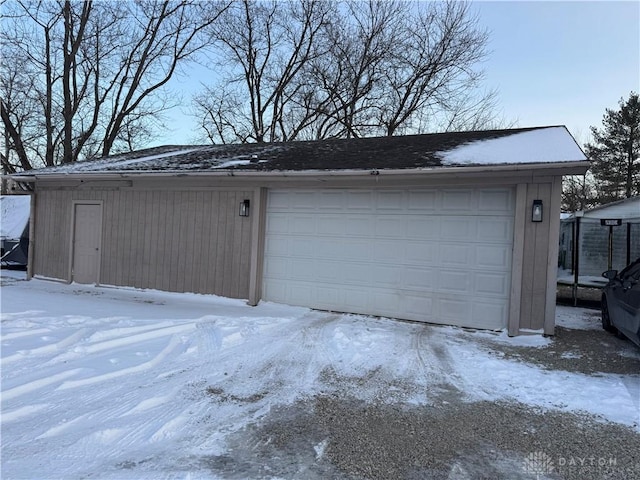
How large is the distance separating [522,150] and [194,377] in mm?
5815

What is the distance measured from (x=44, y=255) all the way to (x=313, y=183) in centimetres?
723

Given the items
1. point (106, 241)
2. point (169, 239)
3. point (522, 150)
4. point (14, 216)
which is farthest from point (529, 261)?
point (14, 216)

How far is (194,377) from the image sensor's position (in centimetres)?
428

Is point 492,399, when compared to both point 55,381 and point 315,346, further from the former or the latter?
point 55,381

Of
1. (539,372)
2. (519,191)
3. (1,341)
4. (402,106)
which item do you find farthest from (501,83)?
(1,341)

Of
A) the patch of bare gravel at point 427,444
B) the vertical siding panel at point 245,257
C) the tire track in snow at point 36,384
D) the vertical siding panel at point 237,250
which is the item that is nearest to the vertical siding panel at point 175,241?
the vertical siding panel at point 237,250

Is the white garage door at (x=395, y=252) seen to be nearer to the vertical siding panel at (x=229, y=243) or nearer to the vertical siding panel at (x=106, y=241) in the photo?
the vertical siding panel at (x=229, y=243)

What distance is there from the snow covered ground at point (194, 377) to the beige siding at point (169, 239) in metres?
1.44

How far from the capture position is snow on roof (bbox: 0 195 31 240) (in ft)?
43.4

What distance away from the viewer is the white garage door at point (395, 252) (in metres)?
6.91

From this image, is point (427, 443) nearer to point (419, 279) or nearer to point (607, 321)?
point (419, 279)

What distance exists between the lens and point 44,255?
Result: 419 inches

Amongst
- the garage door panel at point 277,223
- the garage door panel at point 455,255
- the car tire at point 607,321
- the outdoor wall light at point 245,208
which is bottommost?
the car tire at point 607,321

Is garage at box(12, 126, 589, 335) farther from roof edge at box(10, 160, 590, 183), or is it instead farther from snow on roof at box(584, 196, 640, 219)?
snow on roof at box(584, 196, 640, 219)
